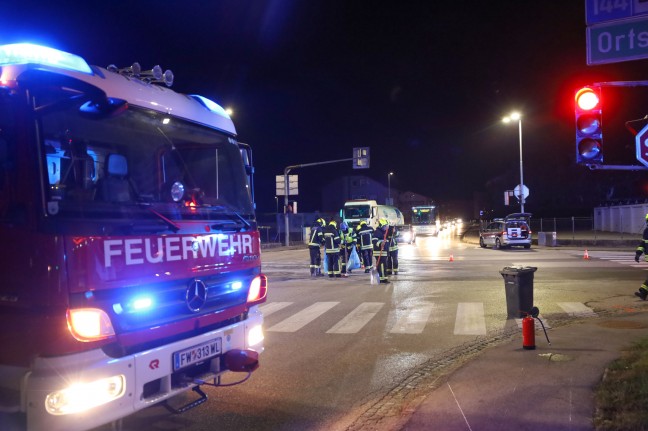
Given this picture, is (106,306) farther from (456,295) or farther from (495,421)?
(456,295)

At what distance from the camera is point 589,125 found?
6.97 meters

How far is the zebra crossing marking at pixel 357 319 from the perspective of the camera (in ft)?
30.8

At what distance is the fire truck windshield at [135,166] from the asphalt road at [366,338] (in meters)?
1.97

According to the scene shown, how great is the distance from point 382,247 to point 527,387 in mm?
9628

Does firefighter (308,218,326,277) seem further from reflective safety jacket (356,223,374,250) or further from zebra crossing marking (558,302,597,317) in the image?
zebra crossing marking (558,302,597,317)

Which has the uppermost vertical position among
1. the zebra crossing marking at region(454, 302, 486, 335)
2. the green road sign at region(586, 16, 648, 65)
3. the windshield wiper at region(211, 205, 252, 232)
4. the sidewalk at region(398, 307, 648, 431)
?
the green road sign at region(586, 16, 648, 65)

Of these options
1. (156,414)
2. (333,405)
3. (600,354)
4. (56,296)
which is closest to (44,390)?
(56,296)

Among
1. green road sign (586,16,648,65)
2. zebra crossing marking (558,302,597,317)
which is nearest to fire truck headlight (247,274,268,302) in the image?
→ green road sign (586,16,648,65)

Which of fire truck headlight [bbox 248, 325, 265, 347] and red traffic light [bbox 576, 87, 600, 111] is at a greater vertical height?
red traffic light [bbox 576, 87, 600, 111]

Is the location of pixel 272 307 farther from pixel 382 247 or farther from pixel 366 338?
pixel 382 247

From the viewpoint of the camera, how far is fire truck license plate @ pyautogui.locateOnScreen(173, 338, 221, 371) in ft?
14.5

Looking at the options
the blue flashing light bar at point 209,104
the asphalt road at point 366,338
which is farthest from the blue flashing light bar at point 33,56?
the asphalt road at point 366,338

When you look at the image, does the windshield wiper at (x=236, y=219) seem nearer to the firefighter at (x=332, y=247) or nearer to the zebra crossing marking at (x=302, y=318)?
the zebra crossing marking at (x=302, y=318)

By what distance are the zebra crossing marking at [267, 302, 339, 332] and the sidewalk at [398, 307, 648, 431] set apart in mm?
3604
